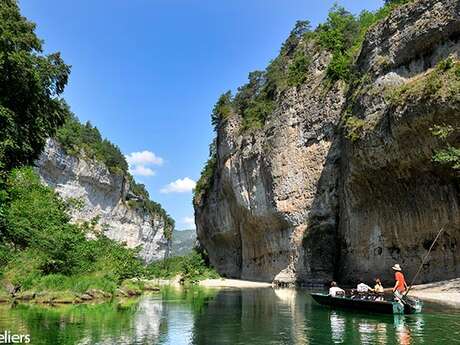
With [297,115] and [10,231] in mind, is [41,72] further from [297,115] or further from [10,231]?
[297,115]

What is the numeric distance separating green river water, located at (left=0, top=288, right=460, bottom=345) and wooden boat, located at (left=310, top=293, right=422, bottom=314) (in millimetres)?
336

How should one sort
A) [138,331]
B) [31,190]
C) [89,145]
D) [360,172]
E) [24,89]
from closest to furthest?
[138,331] → [24,89] → [31,190] → [360,172] → [89,145]

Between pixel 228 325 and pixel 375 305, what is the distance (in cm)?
553

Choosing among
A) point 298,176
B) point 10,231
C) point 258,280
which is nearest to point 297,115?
point 298,176

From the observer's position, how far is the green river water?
1323 cm

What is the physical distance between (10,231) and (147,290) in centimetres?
2113

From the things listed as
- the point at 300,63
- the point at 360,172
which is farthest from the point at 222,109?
the point at 360,172

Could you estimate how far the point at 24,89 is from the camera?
74.4ft

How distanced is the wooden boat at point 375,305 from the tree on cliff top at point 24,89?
14408mm

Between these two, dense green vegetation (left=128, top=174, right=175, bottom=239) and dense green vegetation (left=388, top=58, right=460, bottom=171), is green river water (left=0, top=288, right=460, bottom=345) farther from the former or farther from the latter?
dense green vegetation (left=128, top=174, right=175, bottom=239)

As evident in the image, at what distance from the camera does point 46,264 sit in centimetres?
2591

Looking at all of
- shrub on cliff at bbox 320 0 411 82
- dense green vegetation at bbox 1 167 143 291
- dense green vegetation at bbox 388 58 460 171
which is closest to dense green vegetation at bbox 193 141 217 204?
shrub on cliff at bbox 320 0 411 82

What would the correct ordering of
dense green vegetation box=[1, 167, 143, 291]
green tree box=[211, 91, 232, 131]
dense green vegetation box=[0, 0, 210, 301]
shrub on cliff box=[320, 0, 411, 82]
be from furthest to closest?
green tree box=[211, 91, 232, 131] → shrub on cliff box=[320, 0, 411, 82] → dense green vegetation box=[1, 167, 143, 291] → dense green vegetation box=[0, 0, 210, 301]

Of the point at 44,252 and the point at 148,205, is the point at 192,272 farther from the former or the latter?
the point at 148,205
